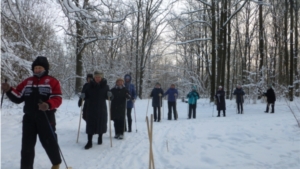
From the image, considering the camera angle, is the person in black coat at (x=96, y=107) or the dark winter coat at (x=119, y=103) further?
the dark winter coat at (x=119, y=103)

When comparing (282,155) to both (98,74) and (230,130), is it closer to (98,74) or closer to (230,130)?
(230,130)

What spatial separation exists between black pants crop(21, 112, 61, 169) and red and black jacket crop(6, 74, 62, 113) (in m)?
0.15

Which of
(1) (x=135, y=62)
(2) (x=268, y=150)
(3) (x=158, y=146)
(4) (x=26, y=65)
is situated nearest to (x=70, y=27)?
(4) (x=26, y=65)

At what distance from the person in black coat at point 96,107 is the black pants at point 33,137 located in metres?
2.04

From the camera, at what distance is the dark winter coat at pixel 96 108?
6.28m

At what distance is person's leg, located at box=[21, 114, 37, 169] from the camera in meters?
4.16

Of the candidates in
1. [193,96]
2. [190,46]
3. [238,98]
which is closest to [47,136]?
[193,96]

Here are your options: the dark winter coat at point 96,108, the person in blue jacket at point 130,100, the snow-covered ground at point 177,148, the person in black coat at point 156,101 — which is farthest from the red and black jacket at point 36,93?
the person in black coat at point 156,101

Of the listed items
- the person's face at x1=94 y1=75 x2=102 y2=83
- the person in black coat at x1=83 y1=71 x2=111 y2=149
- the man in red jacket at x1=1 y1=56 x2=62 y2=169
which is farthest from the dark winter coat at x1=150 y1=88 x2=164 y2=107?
the man in red jacket at x1=1 y1=56 x2=62 y2=169

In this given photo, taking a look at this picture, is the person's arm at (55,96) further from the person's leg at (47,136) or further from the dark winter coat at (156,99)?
the dark winter coat at (156,99)

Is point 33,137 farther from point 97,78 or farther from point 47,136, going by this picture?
point 97,78

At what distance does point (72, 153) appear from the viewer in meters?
5.81

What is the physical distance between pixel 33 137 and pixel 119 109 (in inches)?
135

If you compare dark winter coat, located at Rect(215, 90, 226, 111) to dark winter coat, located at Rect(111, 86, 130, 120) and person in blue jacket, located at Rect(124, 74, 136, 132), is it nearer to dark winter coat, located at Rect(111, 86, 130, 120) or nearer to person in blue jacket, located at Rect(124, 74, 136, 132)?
person in blue jacket, located at Rect(124, 74, 136, 132)
